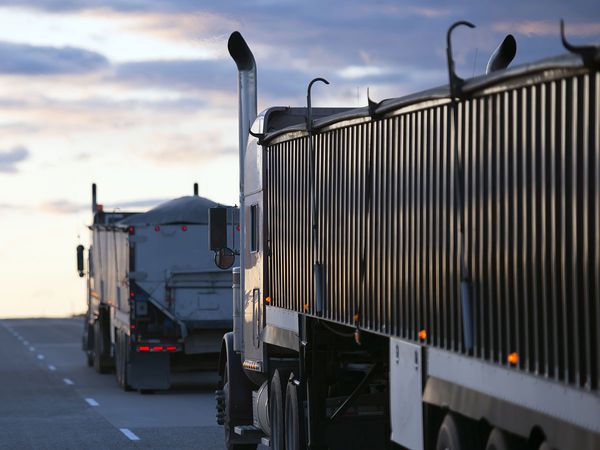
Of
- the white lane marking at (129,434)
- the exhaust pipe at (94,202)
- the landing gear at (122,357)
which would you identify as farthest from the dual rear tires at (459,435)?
the exhaust pipe at (94,202)

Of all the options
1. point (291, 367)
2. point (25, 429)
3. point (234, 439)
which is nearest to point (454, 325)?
point (291, 367)

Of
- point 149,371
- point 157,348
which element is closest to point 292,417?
point 157,348

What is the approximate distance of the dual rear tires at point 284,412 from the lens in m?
14.2

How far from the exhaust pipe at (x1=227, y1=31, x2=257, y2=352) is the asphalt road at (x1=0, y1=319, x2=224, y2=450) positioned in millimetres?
2144

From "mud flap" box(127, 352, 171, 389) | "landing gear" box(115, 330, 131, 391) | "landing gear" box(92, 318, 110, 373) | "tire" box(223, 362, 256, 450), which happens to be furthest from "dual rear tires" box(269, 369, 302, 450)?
"landing gear" box(92, 318, 110, 373)

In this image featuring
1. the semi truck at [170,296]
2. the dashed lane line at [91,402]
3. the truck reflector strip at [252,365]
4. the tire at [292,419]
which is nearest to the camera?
A: the tire at [292,419]

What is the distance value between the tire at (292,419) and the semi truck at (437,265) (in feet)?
0.08

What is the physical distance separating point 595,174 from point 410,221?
3.30m

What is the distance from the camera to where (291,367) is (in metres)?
15.6

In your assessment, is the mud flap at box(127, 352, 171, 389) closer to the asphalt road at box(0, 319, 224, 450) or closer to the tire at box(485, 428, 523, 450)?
the asphalt road at box(0, 319, 224, 450)

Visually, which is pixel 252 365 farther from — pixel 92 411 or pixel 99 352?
pixel 99 352

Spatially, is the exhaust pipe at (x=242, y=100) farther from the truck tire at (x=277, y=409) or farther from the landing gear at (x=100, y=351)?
the landing gear at (x=100, y=351)

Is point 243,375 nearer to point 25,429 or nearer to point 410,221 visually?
point 25,429

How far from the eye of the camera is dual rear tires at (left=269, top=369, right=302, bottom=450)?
46.7 ft
